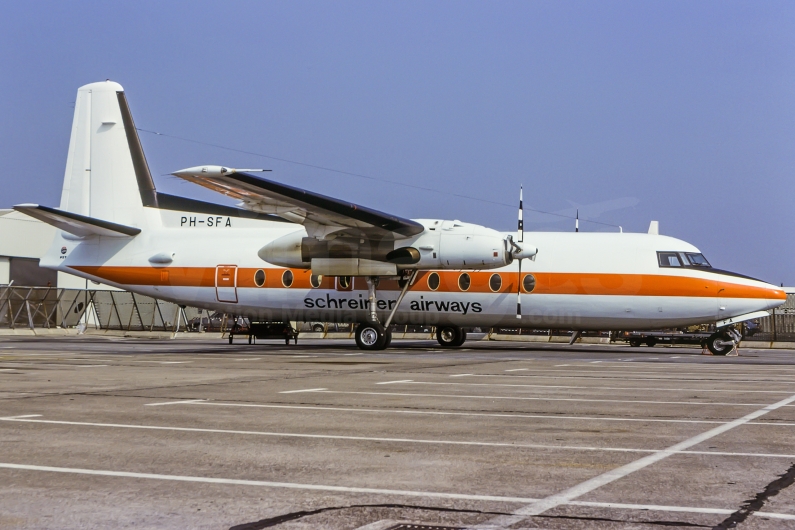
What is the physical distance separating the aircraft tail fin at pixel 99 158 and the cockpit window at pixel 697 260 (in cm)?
1859

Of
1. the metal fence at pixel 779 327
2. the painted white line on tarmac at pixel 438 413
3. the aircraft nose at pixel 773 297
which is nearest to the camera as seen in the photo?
the painted white line on tarmac at pixel 438 413

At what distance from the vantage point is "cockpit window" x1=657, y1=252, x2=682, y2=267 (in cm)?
2575

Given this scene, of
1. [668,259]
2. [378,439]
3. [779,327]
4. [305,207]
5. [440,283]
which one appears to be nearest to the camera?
[378,439]

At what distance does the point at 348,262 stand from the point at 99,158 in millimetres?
11110

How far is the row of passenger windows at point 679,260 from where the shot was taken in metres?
25.8

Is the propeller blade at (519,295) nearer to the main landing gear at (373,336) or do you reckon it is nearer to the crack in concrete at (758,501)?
the main landing gear at (373,336)

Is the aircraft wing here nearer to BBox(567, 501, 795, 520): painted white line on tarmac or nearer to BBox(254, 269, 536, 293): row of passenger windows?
BBox(254, 269, 536, 293): row of passenger windows

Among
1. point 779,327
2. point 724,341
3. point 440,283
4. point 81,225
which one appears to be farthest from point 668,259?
point 779,327

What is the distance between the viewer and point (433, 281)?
1079 inches

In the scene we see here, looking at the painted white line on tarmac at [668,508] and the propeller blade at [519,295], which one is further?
the propeller blade at [519,295]

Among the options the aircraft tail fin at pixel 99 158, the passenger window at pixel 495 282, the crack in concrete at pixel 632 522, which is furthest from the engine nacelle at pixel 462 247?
the crack in concrete at pixel 632 522

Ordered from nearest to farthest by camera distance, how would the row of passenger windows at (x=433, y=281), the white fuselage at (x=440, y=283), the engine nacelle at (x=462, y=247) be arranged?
1. the engine nacelle at (x=462, y=247)
2. the white fuselage at (x=440, y=283)
3. the row of passenger windows at (x=433, y=281)

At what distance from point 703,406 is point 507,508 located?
6.37 m

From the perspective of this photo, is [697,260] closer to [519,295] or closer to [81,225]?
Result: [519,295]
